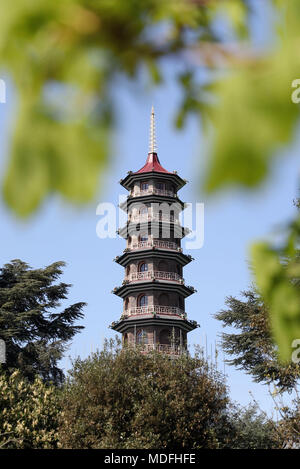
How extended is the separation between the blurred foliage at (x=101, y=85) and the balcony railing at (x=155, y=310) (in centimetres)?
3034

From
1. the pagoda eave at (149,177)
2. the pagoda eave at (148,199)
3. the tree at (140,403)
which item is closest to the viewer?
the tree at (140,403)

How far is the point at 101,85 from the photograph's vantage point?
0.78 metres

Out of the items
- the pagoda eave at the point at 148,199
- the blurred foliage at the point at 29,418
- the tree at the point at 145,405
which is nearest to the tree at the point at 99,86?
the tree at the point at 145,405

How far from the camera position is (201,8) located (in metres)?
0.95

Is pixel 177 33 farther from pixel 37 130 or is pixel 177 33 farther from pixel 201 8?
pixel 37 130

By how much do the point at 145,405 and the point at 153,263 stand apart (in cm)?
1754

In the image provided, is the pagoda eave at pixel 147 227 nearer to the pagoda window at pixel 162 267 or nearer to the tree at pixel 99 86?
the pagoda window at pixel 162 267

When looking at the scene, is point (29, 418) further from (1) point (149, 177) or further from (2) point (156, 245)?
(1) point (149, 177)

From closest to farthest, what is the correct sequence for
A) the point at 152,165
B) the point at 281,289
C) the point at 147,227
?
the point at 281,289 → the point at 147,227 → the point at 152,165

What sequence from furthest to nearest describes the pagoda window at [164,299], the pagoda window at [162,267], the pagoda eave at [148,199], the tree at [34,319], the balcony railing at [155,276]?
the pagoda eave at [148,199], the pagoda window at [162,267], the balcony railing at [155,276], the pagoda window at [164,299], the tree at [34,319]

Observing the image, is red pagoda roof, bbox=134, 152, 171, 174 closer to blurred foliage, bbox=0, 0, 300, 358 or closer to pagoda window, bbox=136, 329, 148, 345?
pagoda window, bbox=136, 329, 148, 345

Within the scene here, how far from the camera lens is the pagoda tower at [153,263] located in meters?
31.0

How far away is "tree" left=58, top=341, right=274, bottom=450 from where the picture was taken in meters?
15.0

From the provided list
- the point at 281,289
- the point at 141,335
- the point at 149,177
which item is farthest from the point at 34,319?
the point at 281,289
